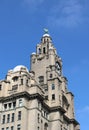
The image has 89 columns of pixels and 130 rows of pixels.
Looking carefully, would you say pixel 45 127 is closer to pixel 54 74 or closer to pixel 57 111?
pixel 57 111

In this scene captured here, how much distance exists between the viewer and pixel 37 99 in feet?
365

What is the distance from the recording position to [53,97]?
12181cm

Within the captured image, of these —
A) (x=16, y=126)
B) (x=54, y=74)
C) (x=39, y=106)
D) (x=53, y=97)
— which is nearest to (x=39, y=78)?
(x=54, y=74)

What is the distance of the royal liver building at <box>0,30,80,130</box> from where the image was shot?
108 meters

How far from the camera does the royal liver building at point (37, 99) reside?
354 ft

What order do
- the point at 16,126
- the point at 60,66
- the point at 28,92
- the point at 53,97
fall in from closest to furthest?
the point at 16,126 < the point at 28,92 < the point at 53,97 < the point at 60,66

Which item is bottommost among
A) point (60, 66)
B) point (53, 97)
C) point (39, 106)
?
point (39, 106)

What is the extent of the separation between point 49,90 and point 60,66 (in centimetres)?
2296

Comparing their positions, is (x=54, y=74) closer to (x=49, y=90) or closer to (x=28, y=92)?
(x=49, y=90)

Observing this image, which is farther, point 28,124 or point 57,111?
point 57,111

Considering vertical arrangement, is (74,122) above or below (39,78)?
below

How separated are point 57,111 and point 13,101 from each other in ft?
55.2

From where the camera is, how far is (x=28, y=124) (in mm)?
106250

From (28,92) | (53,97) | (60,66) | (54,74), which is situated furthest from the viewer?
(60,66)
